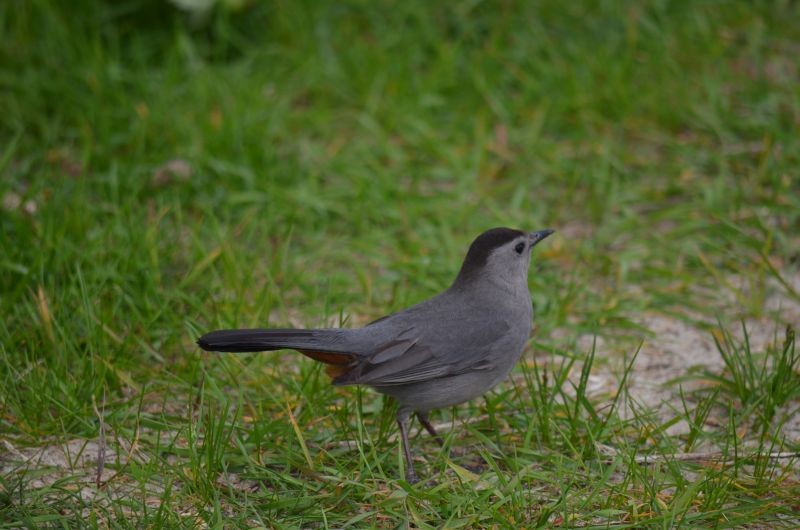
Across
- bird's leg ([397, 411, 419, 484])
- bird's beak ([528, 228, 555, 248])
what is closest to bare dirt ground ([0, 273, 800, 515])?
bird's leg ([397, 411, 419, 484])

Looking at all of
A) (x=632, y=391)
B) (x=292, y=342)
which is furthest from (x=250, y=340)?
(x=632, y=391)

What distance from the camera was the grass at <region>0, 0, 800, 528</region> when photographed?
342 centimetres

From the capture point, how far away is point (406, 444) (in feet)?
11.8

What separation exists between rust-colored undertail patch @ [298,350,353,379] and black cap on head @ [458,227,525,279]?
670 millimetres

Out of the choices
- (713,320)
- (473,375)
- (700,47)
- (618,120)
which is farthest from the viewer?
(700,47)

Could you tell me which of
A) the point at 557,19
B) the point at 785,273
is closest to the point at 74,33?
the point at 557,19

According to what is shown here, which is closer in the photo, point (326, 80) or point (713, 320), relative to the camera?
point (713, 320)

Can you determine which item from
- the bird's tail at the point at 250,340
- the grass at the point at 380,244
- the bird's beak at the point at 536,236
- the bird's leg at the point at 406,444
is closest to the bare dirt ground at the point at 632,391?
the grass at the point at 380,244

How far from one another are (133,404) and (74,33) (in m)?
3.75

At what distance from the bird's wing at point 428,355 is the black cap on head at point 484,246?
10.8 inches

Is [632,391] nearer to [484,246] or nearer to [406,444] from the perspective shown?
[484,246]

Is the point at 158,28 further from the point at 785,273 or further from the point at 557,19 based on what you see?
the point at 785,273

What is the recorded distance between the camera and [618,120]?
623 centimetres

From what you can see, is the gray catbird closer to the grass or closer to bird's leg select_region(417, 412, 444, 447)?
bird's leg select_region(417, 412, 444, 447)
